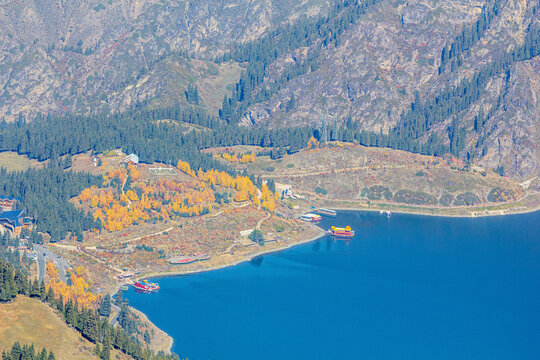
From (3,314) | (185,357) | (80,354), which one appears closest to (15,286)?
(3,314)

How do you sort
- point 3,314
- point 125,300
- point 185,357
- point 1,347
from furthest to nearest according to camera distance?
1. point 125,300
2. point 185,357
3. point 3,314
4. point 1,347

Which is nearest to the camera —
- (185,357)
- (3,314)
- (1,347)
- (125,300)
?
(1,347)

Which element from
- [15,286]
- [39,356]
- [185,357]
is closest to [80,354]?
[39,356]

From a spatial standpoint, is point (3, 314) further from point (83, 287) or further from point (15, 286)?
point (83, 287)

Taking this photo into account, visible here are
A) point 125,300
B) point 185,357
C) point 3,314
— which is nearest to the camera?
point 3,314

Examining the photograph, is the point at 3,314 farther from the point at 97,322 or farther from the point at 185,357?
the point at 185,357

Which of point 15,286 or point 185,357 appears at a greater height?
point 15,286

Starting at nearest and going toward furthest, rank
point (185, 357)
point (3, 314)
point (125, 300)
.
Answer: point (3, 314)
point (185, 357)
point (125, 300)

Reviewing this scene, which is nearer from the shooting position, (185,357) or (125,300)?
(185,357)

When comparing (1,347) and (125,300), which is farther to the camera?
(125,300)
